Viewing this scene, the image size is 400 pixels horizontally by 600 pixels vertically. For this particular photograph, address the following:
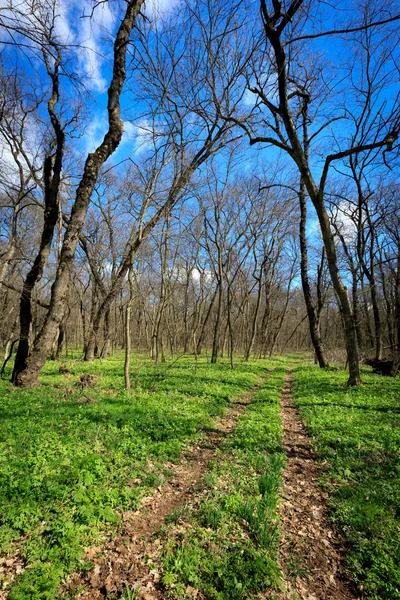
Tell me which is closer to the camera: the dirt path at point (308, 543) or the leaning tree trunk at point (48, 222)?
the dirt path at point (308, 543)

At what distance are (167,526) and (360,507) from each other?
8.13 feet

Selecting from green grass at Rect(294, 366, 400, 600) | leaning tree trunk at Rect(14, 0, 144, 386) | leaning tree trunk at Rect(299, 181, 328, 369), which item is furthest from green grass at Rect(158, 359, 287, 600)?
leaning tree trunk at Rect(299, 181, 328, 369)

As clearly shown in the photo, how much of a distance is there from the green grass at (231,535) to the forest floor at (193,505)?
0.01 meters

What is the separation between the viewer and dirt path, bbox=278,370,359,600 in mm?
2570

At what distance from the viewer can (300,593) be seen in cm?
252

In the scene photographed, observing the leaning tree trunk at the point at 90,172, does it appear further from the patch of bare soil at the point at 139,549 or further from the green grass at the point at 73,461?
the patch of bare soil at the point at 139,549

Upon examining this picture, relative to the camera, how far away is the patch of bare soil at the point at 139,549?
8.30 ft

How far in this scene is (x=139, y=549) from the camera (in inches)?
117

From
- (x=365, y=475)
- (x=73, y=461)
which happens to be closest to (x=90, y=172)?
(x=73, y=461)

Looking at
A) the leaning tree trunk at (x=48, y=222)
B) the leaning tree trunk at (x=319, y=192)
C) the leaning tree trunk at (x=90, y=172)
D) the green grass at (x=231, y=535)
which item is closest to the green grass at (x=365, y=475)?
the green grass at (x=231, y=535)

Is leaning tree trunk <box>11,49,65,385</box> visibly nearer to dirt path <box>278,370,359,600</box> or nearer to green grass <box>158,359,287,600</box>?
green grass <box>158,359,287,600</box>

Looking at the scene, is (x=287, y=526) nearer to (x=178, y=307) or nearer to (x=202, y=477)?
(x=202, y=477)

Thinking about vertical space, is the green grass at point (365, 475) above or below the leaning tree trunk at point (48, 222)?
below

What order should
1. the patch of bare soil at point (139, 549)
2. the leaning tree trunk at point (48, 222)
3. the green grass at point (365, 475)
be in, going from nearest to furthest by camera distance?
the patch of bare soil at point (139, 549) → the green grass at point (365, 475) → the leaning tree trunk at point (48, 222)
